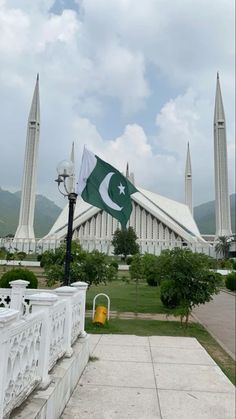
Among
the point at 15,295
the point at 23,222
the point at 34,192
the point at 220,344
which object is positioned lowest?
the point at 220,344

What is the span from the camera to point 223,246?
57750 millimetres

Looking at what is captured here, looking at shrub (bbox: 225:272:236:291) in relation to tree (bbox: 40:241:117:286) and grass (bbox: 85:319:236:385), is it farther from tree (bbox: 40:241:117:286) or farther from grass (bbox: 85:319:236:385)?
grass (bbox: 85:319:236:385)

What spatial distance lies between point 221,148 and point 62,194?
→ 5874 cm

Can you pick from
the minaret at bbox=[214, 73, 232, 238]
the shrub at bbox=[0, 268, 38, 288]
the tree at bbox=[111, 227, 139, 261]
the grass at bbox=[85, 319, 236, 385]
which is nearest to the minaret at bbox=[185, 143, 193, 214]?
the minaret at bbox=[214, 73, 232, 238]

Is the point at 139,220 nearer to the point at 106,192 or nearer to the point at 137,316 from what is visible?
the point at 137,316

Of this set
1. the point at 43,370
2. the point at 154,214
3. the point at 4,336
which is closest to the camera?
the point at 4,336

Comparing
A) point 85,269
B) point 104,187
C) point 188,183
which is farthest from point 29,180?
point 104,187

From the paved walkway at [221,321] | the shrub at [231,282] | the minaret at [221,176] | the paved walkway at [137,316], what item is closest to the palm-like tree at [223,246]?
the minaret at [221,176]

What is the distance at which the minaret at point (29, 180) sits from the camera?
62.9 meters

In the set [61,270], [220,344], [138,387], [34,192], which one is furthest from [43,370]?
[34,192]

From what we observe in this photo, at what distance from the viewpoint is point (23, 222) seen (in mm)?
64062

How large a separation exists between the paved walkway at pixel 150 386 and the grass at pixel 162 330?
2.67 feet

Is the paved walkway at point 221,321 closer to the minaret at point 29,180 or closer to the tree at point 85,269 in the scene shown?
the tree at point 85,269

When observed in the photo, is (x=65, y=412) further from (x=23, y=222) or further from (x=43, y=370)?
(x=23, y=222)
